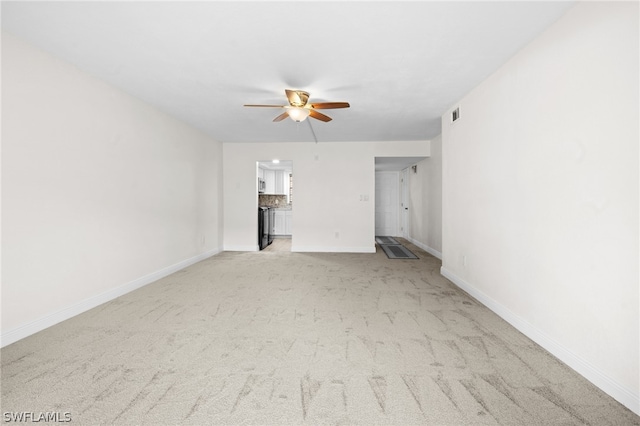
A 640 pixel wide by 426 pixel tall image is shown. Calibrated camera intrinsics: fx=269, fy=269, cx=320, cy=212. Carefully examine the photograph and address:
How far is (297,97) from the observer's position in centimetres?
289

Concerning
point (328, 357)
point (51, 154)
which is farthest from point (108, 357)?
point (51, 154)

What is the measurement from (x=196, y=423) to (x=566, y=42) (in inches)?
125

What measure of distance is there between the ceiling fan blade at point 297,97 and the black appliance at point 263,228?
3.66m

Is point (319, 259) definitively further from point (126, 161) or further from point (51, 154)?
point (51, 154)

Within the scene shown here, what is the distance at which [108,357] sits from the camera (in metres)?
1.86

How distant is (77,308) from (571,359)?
4037 millimetres

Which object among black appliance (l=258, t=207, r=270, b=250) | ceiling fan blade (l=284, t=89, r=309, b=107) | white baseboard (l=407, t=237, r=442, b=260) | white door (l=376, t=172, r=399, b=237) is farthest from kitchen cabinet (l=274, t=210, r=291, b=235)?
ceiling fan blade (l=284, t=89, r=309, b=107)

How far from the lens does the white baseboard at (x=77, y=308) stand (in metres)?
2.05

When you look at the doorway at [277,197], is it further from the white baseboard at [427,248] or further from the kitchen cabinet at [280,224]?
the white baseboard at [427,248]

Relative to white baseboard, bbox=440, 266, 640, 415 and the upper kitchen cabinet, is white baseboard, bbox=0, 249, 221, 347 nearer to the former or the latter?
white baseboard, bbox=440, 266, 640, 415

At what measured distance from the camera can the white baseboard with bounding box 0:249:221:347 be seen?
2.05 m

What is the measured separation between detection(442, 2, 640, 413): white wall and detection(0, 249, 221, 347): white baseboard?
13.0ft

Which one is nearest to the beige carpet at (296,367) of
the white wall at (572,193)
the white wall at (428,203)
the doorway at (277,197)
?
the white wall at (572,193)

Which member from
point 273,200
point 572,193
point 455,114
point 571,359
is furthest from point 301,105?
point 273,200
